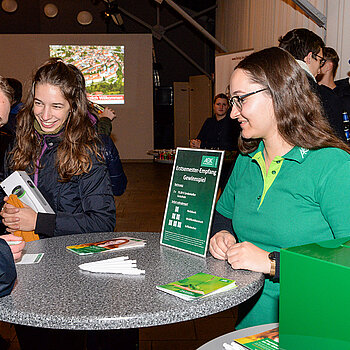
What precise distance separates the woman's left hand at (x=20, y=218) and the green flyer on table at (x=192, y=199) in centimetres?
54

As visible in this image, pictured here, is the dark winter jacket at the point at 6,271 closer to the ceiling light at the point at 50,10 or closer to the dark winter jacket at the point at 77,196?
the dark winter jacket at the point at 77,196

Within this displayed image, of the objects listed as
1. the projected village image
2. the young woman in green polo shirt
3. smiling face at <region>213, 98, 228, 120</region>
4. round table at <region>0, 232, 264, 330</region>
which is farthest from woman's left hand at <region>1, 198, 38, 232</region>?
the projected village image

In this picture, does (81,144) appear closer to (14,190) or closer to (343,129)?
(14,190)

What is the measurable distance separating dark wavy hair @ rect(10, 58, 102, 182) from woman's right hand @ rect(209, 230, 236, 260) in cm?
70

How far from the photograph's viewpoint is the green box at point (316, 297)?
0.73m

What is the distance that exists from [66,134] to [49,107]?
140mm

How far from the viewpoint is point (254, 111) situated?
159cm

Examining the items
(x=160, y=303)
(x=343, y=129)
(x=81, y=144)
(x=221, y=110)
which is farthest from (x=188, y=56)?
(x=160, y=303)

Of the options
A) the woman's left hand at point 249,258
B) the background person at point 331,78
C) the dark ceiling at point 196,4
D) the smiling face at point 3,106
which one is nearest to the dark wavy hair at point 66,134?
the smiling face at point 3,106

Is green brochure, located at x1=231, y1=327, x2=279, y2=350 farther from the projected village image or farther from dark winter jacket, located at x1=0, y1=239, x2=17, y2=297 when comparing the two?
the projected village image

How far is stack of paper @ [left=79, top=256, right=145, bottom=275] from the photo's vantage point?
142cm

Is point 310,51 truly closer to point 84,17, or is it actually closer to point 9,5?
point 84,17

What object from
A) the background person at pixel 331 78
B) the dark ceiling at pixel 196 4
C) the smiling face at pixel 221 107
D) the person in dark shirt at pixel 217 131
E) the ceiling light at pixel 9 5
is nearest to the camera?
the background person at pixel 331 78

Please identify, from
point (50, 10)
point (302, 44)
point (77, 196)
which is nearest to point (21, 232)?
point (77, 196)
